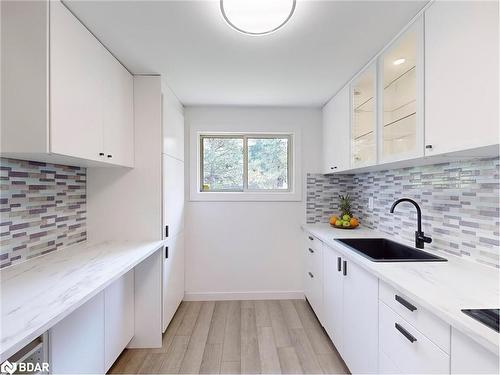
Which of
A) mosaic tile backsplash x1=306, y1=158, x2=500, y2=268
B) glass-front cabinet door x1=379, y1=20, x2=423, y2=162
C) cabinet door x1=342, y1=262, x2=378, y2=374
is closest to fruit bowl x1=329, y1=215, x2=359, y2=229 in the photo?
mosaic tile backsplash x1=306, y1=158, x2=500, y2=268

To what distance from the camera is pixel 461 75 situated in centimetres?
107

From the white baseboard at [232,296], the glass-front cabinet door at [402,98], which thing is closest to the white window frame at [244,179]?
the white baseboard at [232,296]

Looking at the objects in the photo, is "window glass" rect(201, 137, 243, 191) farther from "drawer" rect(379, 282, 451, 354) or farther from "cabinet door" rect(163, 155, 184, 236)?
"drawer" rect(379, 282, 451, 354)

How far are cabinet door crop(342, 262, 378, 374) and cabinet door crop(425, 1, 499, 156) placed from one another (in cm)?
79

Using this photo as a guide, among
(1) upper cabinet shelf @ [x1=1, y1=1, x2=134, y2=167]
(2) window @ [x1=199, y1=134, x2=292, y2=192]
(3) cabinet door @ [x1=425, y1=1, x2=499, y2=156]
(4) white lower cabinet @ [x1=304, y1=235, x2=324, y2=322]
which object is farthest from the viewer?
(2) window @ [x1=199, y1=134, x2=292, y2=192]

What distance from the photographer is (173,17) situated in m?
1.36

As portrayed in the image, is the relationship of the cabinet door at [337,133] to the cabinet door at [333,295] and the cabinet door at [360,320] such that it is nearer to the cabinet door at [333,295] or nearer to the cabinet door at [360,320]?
the cabinet door at [333,295]

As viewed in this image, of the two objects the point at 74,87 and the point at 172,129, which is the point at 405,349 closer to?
the point at 74,87

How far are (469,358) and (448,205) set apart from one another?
3.42 feet

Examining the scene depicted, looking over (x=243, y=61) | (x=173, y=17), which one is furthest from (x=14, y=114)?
(x=243, y=61)

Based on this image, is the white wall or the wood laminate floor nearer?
the wood laminate floor

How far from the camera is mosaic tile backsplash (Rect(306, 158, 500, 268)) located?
131 centimetres

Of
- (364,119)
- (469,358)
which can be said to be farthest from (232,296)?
(469,358)

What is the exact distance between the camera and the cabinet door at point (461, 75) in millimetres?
956
